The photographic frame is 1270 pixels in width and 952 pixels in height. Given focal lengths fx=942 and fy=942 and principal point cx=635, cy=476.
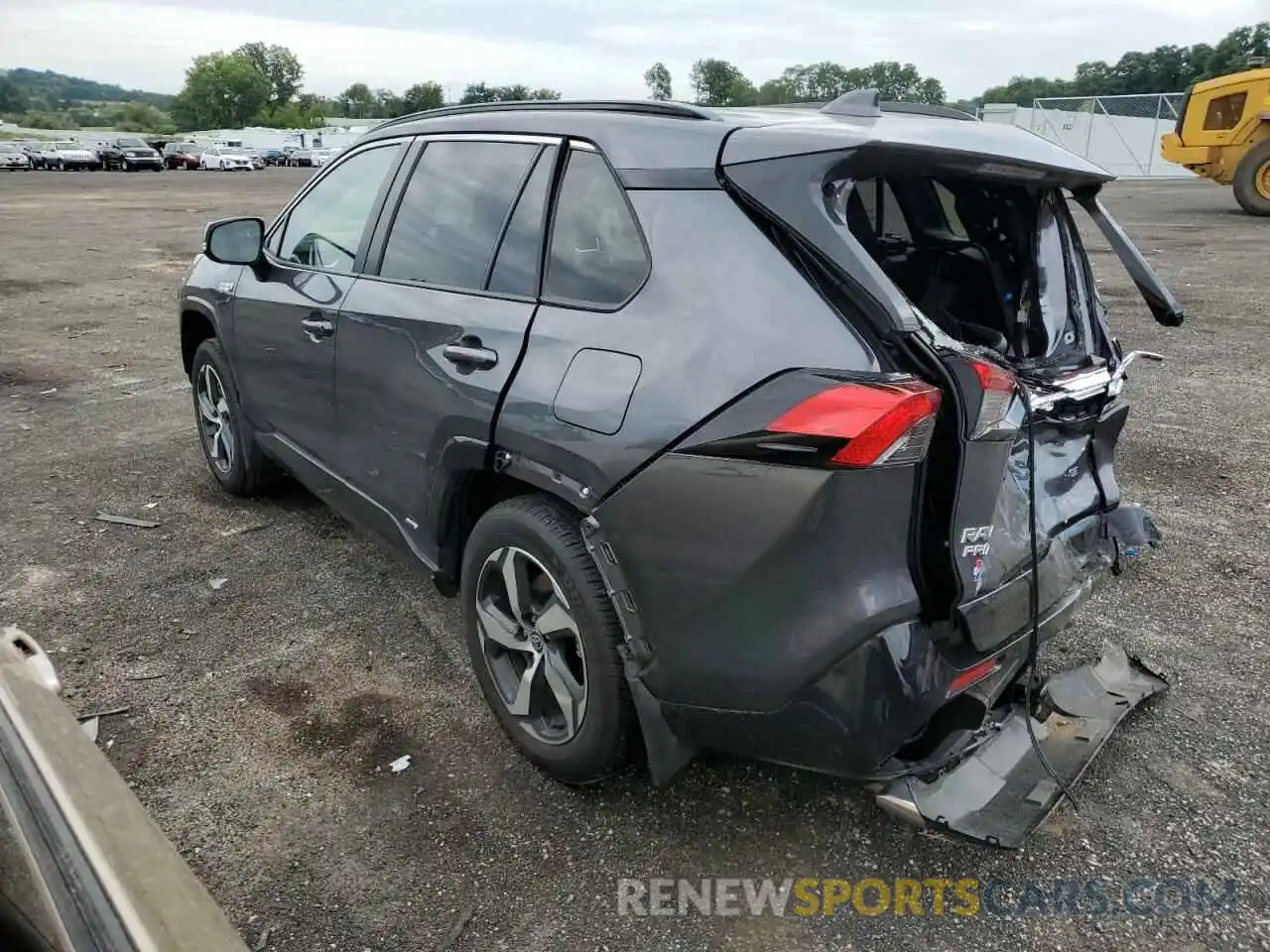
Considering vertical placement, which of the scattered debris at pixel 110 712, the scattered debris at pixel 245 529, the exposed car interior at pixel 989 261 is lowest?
the scattered debris at pixel 245 529

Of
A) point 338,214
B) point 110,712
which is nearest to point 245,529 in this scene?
point 110,712

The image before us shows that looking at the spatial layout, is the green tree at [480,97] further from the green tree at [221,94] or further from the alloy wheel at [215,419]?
the green tree at [221,94]

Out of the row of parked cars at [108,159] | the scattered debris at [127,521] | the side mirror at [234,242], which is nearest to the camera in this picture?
the side mirror at [234,242]

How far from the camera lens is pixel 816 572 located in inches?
79.0

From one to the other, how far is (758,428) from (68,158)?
60.8 metres

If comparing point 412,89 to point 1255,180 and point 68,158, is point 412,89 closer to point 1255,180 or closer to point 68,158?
point 68,158

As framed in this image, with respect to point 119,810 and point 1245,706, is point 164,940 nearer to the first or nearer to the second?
point 119,810

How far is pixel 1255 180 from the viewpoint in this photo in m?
17.2

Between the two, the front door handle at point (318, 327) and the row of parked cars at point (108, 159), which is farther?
the row of parked cars at point (108, 159)

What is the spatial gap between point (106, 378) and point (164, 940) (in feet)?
24.2

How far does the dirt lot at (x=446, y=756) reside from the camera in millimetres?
2281

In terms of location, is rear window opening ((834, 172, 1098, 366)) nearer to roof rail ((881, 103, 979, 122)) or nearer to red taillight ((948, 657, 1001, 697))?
roof rail ((881, 103, 979, 122))

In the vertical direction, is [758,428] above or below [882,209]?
below

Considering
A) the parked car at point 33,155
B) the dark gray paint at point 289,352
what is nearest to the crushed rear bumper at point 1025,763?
the dark gray paint at point 289,352
